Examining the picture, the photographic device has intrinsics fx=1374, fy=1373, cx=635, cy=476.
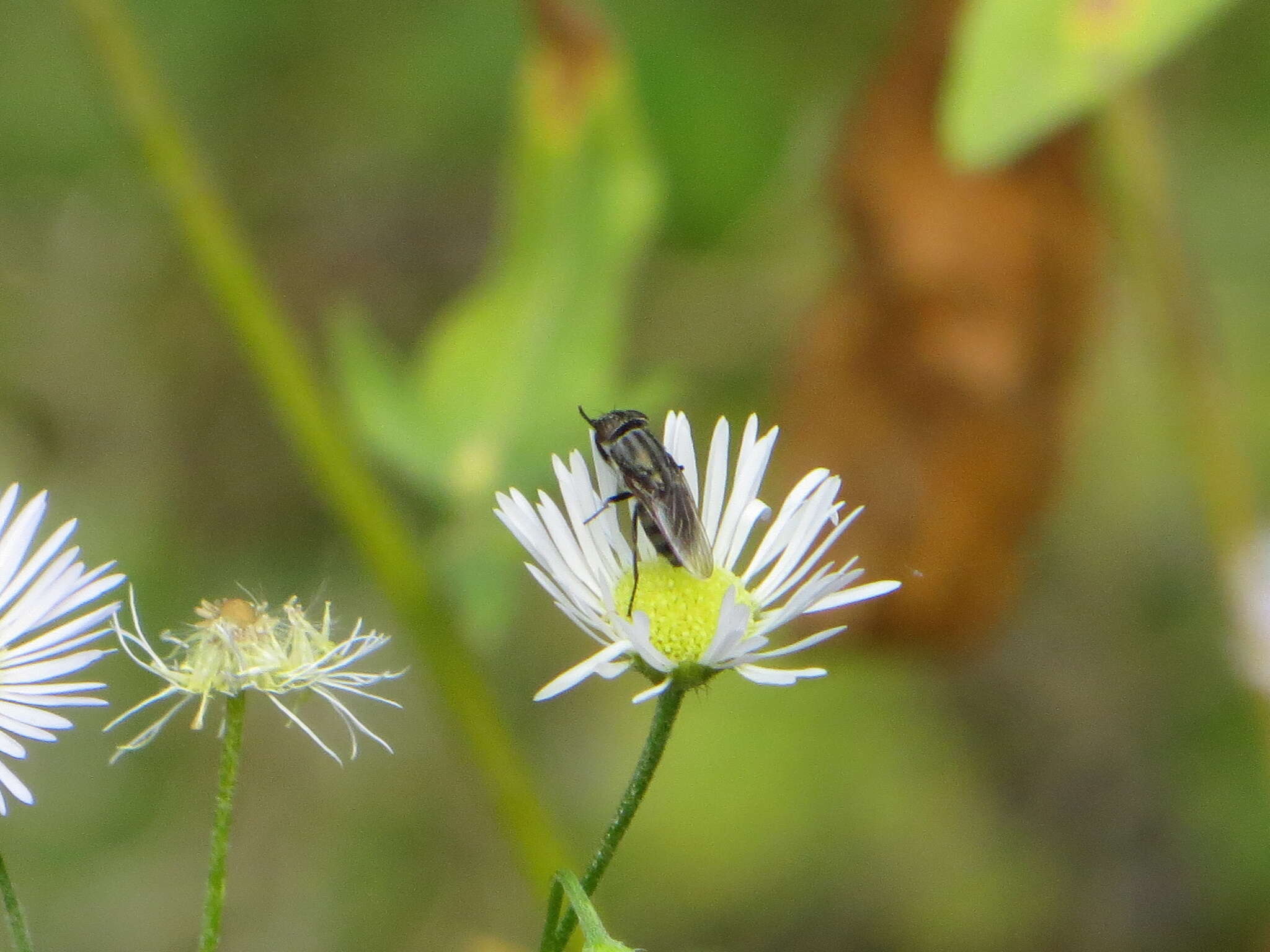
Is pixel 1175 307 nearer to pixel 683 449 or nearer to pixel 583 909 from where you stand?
pixel 683 449

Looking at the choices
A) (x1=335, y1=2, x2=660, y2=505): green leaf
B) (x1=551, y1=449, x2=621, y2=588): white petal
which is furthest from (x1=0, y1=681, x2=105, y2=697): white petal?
(x1=335, y1=2, x2=660, y2=505): green leaf

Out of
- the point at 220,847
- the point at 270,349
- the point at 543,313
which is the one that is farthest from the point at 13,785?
the point at 543,313

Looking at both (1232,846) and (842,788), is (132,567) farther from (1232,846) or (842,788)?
(1232,846)

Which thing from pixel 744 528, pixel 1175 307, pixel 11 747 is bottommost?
pixel 11 747

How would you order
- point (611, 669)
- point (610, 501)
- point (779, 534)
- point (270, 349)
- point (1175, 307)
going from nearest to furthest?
point (611, 669)
point (779, 534)
point (610, 501)
point (270, 349)
point (1175, 307)

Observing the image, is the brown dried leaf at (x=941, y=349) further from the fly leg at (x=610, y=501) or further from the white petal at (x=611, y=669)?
the white petal at (x=611, y=669)

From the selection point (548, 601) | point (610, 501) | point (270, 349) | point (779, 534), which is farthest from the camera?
point (548, 601)
